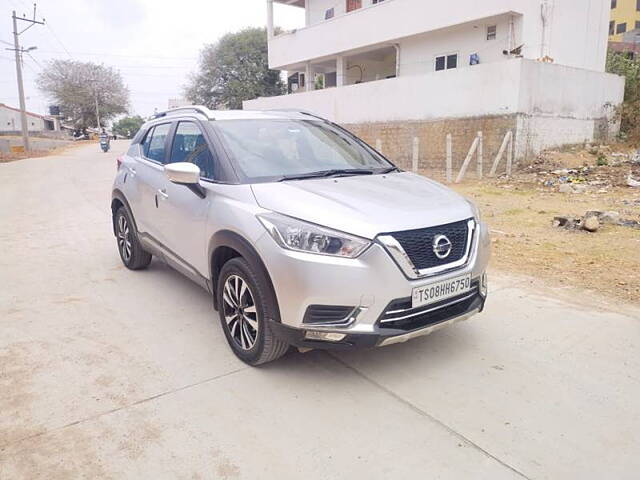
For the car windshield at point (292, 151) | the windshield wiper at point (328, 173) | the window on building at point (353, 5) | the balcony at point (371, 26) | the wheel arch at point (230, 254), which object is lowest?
the wheel arch at point (230, 254)

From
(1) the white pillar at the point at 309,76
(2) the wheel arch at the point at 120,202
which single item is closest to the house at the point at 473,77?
(1) the white pillar at the point at 309,76

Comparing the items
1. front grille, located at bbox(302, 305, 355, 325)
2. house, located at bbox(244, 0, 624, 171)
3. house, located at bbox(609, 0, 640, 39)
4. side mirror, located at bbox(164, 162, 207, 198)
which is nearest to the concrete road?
front grille, located at bbox(302, 305, 355, 325)

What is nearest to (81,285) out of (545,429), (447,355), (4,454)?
(4,454)

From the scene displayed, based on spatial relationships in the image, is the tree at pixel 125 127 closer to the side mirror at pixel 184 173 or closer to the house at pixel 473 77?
the house at pixel 473 77

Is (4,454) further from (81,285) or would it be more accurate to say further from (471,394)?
(81,285)

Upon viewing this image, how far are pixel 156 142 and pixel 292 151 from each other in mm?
1795

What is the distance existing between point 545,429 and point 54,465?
251 centimetres

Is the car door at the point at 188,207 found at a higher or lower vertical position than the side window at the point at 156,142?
lower

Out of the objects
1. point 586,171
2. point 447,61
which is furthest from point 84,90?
point 586,171

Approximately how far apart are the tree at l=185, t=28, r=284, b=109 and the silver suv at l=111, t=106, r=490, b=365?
123 ft

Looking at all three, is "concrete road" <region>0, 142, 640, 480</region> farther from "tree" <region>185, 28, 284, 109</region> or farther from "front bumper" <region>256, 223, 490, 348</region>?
"tree" <region>185, 28, 284, 109</region>

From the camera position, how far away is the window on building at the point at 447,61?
1852 cm

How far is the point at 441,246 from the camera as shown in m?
2.97

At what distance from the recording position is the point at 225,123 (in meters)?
4.00
